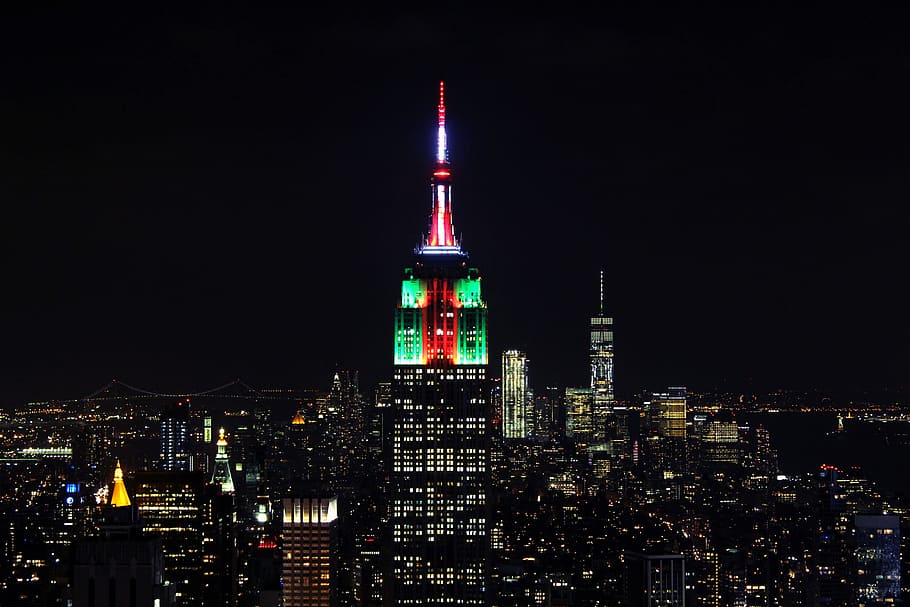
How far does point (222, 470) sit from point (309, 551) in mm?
6720

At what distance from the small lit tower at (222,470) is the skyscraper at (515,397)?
207 inches

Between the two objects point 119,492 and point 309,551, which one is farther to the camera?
point 119,492

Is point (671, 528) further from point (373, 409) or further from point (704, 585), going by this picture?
point (373, 409)

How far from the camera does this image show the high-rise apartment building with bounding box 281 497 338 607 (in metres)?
30.7

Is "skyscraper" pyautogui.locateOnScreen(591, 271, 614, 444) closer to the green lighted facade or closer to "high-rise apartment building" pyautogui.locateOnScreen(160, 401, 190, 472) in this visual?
the green lighted facade

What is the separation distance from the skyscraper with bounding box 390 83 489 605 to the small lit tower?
9719mm

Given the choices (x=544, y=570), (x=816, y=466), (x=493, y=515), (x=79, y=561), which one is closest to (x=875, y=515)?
(x=816, y=466)

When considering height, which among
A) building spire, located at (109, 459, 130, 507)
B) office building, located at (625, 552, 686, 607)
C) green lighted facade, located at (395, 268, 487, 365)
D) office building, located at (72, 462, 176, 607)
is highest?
green lighted facade, located at (395, 268, 487, 365)

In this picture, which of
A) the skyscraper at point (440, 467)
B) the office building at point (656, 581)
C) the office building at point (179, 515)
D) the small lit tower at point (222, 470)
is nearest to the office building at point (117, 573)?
the skyscraper at point (440, 467)

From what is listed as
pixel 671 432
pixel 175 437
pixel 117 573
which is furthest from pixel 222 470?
pixel 117 573

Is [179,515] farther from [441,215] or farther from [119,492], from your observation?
[441,215]

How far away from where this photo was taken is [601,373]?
3725 centimetres

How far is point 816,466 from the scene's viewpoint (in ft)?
121

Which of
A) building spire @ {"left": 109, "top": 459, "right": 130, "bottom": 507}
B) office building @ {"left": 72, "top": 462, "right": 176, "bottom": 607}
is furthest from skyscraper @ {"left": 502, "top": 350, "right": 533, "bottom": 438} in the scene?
office building @ {"left": 72, "top": 462, "right": 176, "bottom": 607}
